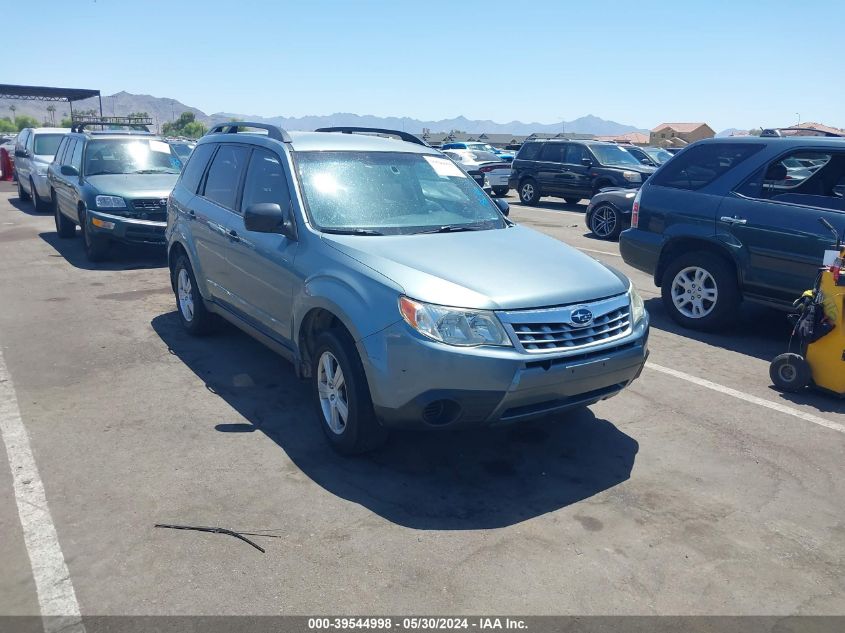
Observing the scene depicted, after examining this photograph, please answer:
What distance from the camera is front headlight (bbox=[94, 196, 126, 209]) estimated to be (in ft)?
34.6

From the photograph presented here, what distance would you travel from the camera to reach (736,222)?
7.04 meters

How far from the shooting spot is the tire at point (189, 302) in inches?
268

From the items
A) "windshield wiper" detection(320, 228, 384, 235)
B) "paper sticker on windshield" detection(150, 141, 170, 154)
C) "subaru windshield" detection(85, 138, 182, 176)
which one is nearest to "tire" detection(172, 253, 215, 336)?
"windshield wiper" detection(320, 228, 384, 235)

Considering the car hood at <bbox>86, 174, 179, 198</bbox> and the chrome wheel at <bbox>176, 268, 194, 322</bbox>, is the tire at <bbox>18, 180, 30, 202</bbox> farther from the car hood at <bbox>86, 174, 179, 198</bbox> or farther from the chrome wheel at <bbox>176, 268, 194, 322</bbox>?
the chrome wheel at <bbox>176, 268, 194, 322</bbox>

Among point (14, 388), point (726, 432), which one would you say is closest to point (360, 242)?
point (726, 432)

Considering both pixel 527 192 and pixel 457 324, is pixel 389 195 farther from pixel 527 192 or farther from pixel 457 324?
pixel 527 192

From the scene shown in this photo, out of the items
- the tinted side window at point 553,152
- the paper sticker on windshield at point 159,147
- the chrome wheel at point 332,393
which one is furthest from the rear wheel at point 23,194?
the chrome wheel at point 332,393

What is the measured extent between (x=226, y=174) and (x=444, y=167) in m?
1.81

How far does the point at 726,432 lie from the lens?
502 centimetres

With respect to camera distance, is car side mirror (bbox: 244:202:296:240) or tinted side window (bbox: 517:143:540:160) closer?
car side mirror (bbox: 244:202:296:240)

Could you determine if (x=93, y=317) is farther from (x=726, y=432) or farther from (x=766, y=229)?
(x=766, y=229)

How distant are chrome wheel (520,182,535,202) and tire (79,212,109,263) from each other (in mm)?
12043

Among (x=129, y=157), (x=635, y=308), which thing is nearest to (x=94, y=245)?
(x=129, y=157)

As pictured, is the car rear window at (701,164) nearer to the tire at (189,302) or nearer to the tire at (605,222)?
the tire at (189,302)
